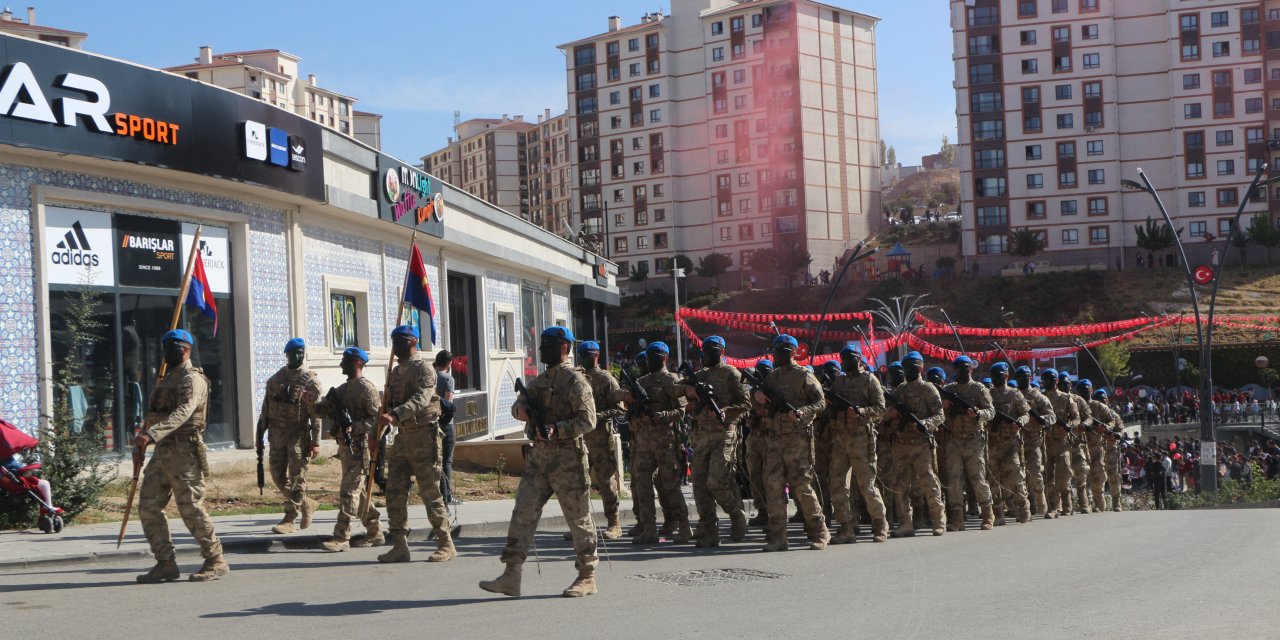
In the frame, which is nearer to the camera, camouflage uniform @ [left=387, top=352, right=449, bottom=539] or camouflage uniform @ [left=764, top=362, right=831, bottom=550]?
camouflage uniform @ [left=387, top=352, right=449, bottom=539]

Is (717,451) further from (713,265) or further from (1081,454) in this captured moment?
(713,265)

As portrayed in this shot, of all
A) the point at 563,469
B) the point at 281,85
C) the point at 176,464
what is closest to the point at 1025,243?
the point at 281,85

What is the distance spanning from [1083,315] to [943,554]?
2773 inches

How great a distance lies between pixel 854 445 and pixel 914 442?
5.35 ft


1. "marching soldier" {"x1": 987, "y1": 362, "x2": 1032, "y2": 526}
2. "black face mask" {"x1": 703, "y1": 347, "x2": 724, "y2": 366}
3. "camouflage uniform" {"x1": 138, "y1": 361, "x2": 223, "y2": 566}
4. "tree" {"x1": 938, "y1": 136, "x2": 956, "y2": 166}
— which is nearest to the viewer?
"camouflage uniform" {"x1": 138, "y1": 361, "x2": 223, "y2": 566}

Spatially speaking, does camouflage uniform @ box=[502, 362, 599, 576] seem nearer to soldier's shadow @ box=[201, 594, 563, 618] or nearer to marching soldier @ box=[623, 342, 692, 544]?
soldier's shadow @ box=[201, 594, 563, 618]

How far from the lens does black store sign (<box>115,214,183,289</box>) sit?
1736 centimetres

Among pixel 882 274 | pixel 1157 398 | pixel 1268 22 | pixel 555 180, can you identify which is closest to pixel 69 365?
pixel 1157 398

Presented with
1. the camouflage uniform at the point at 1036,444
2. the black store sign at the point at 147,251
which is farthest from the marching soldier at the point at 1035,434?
the black store sign at the point at 147,251

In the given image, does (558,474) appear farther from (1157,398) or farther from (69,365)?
(1157,398)

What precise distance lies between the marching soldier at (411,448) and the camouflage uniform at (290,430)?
6.82ft

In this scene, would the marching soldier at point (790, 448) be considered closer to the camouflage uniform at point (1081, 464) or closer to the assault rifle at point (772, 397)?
the assault rifle at point (772, 397)

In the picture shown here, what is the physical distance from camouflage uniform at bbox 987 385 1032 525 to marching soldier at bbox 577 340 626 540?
226 inches

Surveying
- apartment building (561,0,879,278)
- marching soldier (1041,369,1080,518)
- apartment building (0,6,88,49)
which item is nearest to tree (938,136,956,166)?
apartment building (561,0,879,278)
